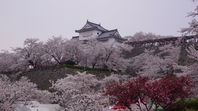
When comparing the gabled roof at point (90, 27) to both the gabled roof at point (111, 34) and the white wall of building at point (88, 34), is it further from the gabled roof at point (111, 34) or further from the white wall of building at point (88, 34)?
the gabled roof at point (111, 34)

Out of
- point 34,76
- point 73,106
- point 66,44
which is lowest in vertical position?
point 34,76

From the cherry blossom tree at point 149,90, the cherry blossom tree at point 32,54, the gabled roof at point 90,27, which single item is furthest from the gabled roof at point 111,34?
the cherry blossom tree at point 149,90

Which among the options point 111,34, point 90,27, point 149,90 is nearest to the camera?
point 149,90

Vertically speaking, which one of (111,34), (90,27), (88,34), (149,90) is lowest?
(149,90)

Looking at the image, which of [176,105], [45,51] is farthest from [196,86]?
[45,51]

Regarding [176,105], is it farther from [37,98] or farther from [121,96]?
[37,98]

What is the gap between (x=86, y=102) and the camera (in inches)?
294

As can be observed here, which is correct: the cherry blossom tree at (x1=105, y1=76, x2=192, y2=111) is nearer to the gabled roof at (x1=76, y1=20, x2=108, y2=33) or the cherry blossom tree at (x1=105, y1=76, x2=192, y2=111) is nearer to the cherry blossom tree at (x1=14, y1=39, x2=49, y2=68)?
the cherry blossom tree at (x1=14, y1=39, x2=49, y2=68)

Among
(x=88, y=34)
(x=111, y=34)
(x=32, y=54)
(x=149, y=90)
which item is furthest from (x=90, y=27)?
(x=149, y=90)

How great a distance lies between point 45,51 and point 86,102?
19.3 m

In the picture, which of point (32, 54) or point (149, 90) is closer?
point (149, 90)

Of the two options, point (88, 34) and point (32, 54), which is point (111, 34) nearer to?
point (88, 34)

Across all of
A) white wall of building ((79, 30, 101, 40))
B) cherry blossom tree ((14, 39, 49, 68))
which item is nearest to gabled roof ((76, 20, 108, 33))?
white wall of building ((79, 30, 101, 40))

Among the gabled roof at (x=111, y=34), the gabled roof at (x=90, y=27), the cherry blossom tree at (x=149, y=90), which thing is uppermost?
the gabled roof at (x=90, y=27)
